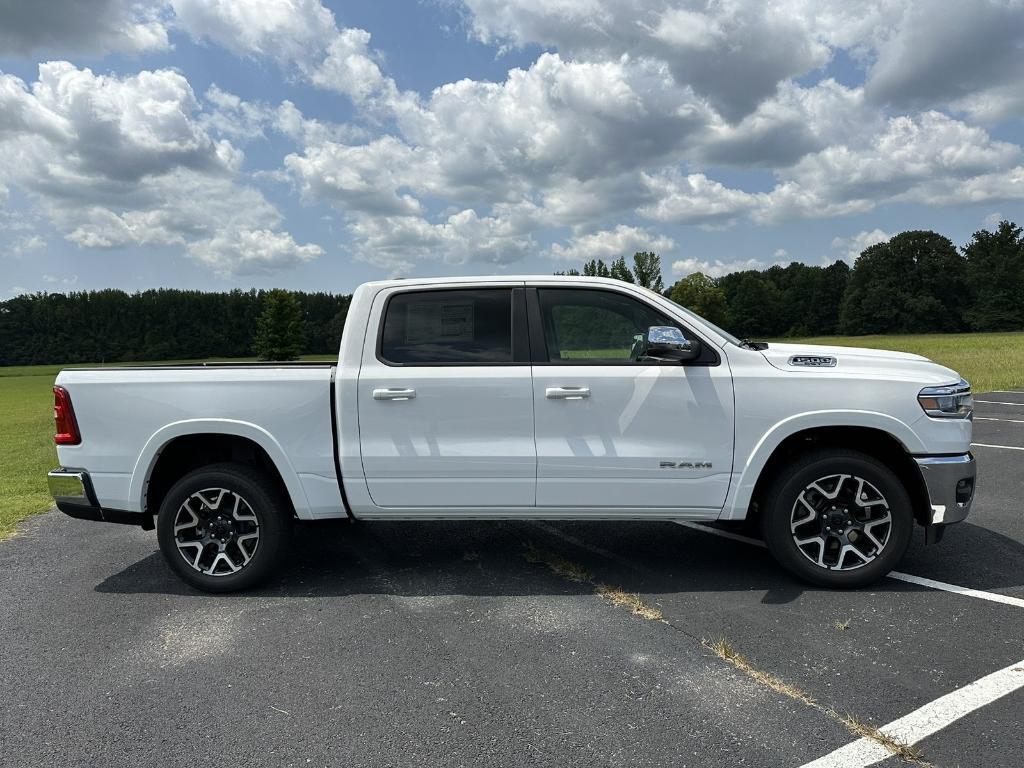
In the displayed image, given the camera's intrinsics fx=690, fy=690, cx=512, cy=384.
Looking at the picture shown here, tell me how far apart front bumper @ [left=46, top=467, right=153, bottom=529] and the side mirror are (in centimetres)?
334

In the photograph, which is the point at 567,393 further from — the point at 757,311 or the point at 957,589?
the point at 757,311

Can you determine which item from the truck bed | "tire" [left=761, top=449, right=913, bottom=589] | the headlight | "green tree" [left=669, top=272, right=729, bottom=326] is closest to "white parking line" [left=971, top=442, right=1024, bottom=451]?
the headlight

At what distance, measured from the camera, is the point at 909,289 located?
3014 inches

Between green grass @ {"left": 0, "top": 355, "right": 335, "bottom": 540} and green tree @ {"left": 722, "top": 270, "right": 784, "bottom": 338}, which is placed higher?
green tree @ {"left": 722, "top": 270, "right": 784, "bottom": 338}

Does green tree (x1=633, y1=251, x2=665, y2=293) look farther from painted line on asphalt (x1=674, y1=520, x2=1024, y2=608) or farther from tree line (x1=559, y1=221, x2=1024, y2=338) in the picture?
painted line on asphalt (x1=674, y1=520, x2=1024, y2=608)

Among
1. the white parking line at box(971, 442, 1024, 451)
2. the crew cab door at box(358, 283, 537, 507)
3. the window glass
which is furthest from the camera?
the white parking line at box(971, 442, 1024, 451)

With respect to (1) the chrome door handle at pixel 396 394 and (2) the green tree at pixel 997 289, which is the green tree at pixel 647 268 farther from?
(1) the chrome door handle at pixel 396 394

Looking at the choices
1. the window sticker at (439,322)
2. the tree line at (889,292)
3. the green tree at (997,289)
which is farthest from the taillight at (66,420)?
the green tree at (997,289)

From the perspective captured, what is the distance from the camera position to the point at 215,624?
3891 millimetres

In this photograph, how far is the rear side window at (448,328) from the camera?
13.9ft

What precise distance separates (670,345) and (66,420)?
12.1 ft

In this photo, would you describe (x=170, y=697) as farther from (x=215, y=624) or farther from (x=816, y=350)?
(x=816, y=350)

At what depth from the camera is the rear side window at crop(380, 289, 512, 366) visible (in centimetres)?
422

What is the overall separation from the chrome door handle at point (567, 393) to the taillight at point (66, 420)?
2.92 meters
